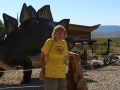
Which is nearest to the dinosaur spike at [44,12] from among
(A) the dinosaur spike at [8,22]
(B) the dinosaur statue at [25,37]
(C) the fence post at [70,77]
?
(B) the dinosaur statue at [25,37]

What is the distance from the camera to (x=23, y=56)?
Result: 6367 mm

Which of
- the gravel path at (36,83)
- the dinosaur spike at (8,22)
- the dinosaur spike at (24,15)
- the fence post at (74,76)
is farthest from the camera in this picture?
the dinosaur spike at (24,15)

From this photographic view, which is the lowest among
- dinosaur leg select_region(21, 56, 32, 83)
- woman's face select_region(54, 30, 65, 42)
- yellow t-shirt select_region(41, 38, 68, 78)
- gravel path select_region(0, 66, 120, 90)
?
gravel path select_region(0, 66, 120, 90)

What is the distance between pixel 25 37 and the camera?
21.3 feet

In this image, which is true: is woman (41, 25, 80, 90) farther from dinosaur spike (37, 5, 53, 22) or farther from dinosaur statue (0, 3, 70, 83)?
dinosaur spike (37, 5, 53, 22)

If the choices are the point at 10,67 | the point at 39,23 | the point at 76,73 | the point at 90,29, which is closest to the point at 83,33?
the point at 90,29

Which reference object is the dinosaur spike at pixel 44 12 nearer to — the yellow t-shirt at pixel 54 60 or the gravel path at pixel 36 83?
the gravel path at pixel 36 83

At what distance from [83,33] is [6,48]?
6.59 meters

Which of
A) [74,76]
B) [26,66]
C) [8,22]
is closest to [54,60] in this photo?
[74,76]

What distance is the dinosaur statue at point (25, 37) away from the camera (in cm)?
628

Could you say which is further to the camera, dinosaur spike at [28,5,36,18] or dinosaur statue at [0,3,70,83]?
dinosaur spike at [28,5,36,18]

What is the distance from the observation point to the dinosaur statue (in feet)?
20.6

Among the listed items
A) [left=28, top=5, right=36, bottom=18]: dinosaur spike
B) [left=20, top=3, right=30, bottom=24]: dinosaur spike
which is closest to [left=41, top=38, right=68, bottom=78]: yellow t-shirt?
[left=20, top=3, right=30, bottom=24]: dinosaur spike

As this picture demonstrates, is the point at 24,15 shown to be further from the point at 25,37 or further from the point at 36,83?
the point at 36,83
